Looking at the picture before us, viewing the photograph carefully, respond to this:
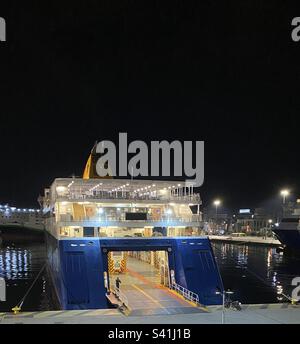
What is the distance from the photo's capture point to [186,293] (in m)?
24.1

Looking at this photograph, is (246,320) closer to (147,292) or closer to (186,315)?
(186,315)

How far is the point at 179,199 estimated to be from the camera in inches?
1225

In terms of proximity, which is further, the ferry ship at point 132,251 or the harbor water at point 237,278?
the harbor water at point 237,278

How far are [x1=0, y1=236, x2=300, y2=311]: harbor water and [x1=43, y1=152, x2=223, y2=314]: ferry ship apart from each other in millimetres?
5772

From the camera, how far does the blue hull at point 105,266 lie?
2278cm

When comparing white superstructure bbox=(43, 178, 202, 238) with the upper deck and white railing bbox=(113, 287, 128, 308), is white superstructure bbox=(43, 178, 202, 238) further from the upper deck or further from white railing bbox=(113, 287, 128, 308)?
white railing bbox=(113, 287, 128, 308)

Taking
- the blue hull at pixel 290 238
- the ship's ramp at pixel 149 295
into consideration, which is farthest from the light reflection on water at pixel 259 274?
the ship's ramp at pixel 149 295

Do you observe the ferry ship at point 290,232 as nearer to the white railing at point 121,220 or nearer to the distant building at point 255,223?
the white railing at point 121,220

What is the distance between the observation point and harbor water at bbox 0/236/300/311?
31.4m

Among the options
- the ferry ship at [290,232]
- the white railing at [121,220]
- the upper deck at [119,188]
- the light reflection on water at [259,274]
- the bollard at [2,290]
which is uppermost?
the upper deck at [119,188]

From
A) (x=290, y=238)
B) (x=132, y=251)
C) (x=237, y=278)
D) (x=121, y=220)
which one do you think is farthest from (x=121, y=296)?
(x=290, y=238)

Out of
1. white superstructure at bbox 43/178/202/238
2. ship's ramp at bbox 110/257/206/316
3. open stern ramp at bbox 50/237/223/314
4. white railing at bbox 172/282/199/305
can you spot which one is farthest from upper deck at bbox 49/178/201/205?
white railing at bbox 172/282/199/305

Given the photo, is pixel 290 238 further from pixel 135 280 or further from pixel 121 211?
pixel 135 280
